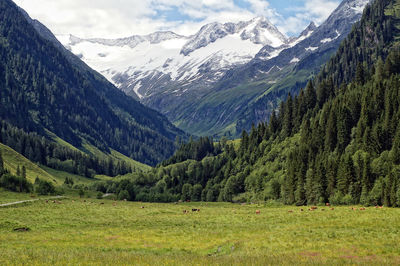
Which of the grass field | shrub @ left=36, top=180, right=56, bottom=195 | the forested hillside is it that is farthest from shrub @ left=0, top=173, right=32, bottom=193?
the grass field

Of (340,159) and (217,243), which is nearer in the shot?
(217,243)

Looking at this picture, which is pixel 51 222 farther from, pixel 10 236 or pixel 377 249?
pixel 377 249

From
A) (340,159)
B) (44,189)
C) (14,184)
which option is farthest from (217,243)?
(14,184)

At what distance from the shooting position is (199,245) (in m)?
48.8

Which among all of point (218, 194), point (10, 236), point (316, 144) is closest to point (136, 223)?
point (10, 236)

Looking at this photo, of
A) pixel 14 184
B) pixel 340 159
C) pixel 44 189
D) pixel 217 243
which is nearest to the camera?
pixel 217 243

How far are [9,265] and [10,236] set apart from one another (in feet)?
89.5

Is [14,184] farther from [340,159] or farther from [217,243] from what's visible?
[217,243]

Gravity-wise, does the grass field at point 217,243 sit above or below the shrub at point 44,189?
below

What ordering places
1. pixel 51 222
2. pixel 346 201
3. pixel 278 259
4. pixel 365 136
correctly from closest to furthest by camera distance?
1. pixel 278 259
2. pixel 51 222
3. pixel 346 201
4. pixel 365 136

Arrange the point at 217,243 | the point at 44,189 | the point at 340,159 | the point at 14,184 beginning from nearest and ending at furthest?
the point at 217,243 → the point at 340,159 → the point at 14,184 → the point at 44,189

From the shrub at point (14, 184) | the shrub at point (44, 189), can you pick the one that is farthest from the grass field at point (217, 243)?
the shrub at point (44, 189)

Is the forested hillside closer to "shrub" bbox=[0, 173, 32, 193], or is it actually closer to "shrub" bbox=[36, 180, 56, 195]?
"shrub" bbox=[36, 180, 56, 195]

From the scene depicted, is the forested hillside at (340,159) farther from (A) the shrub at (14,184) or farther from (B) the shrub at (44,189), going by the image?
(A) the shrub at (14,184)
